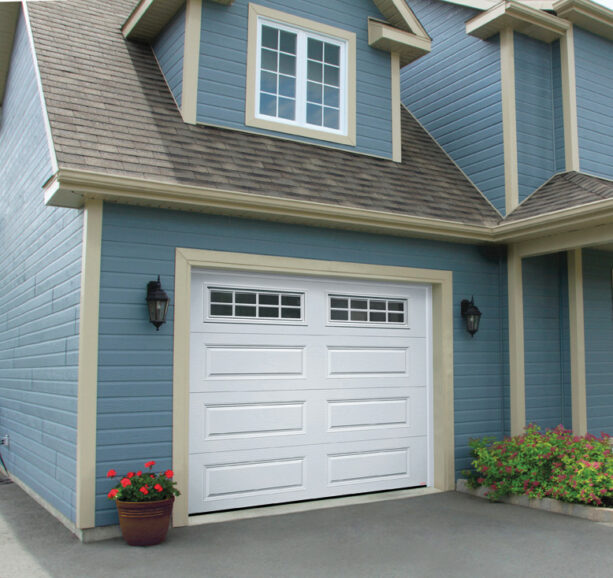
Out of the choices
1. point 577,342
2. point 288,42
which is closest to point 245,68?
point 288,42

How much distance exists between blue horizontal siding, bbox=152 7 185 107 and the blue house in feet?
0.15

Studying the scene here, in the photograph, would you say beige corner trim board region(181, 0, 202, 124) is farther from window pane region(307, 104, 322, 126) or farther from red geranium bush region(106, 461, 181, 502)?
red geranium bush region(106, 461, 181, 502)

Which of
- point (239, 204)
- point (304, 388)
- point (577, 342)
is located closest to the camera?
point (239, 204)

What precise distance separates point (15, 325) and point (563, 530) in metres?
6.15

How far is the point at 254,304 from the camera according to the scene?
595cm

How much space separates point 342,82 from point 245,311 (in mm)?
2920

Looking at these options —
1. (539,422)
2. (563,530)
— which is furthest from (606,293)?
(563,530)

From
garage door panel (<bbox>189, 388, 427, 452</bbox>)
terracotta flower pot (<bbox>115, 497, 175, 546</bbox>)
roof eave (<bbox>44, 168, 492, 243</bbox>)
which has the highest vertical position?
roof eave (<bbox>44, 168, 492, 243</bbox>)

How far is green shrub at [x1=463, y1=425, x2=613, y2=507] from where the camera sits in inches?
220

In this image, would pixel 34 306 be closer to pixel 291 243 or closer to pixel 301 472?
pixel 291 243

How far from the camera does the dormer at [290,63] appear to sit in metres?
6.41

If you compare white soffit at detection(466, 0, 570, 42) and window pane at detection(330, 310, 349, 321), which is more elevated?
white soffit at detection(466, 0, 570, 42)

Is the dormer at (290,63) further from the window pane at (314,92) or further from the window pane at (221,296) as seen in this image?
the window pane at (221,296)

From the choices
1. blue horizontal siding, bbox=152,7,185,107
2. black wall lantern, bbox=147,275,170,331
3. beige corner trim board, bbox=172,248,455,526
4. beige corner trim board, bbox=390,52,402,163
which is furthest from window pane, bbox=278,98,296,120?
black wall lantern, bbox=147,275,170,331
